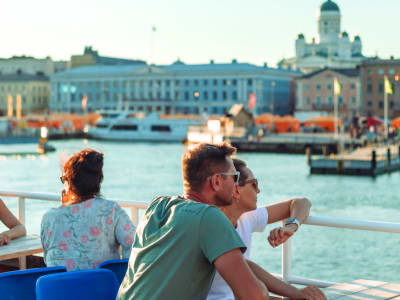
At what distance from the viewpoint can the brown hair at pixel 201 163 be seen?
Answer: 2.09m

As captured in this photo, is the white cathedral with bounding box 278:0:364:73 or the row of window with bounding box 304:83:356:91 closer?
the row of window with bounding box 304:83:356:91

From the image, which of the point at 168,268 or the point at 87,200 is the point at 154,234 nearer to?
the point at 168,268

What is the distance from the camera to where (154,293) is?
6.59ft

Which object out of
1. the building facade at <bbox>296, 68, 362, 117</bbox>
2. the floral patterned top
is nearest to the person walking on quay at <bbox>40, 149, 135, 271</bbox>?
the floral patterned top

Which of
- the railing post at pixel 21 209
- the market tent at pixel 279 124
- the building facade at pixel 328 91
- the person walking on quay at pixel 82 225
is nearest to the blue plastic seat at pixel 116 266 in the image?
the person walking on quay at pixel 82 225

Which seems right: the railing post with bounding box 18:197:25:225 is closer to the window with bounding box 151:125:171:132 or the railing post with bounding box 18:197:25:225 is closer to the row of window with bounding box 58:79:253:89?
the window with bounding box 151:125:171:132

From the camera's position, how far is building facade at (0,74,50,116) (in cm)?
10588

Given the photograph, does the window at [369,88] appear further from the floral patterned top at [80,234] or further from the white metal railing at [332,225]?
the floral patterned top at [80,234]

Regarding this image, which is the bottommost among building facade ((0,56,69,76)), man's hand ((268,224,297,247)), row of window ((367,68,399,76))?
man's hand ((268,224,297,247))

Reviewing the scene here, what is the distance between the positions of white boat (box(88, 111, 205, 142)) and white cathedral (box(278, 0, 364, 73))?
46400mm

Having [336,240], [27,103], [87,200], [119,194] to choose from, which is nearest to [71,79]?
[27,103]

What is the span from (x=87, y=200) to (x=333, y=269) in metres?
11.6

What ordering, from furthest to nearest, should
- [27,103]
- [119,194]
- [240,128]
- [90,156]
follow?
[27,103], [240,128], [119,194], [90,156]

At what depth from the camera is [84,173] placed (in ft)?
9.17
